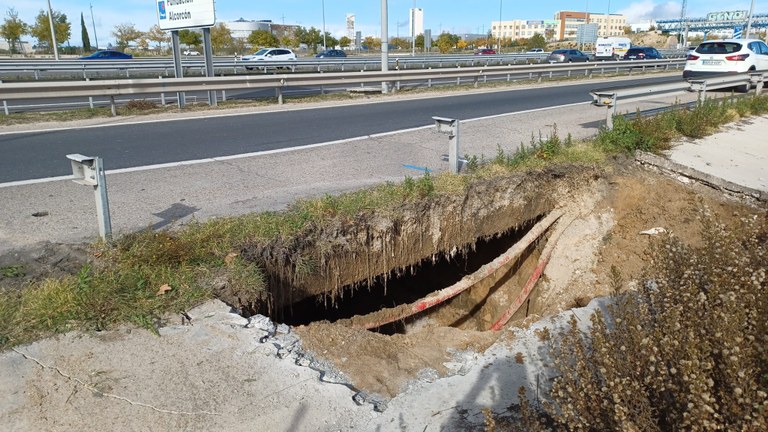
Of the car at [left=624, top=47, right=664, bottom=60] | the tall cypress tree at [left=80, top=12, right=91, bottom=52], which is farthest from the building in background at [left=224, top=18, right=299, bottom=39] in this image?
the car at [left=624, top=47, right=664, bottom=60]

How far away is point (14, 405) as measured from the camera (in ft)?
9.98

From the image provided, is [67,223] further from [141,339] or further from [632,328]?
[632,328]

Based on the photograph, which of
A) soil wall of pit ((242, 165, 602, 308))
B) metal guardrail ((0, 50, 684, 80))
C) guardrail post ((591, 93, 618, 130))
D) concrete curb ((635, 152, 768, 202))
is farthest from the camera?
metal guardrail ((0, 50, 684, 80))

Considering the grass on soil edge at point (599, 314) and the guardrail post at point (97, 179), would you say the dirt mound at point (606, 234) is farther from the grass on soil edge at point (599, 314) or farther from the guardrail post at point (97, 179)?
the guardrail post at point (97, 179)

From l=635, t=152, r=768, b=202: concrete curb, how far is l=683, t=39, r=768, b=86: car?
45.6 feet

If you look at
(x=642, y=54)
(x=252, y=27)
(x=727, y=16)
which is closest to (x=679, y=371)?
(x=642, y=54)

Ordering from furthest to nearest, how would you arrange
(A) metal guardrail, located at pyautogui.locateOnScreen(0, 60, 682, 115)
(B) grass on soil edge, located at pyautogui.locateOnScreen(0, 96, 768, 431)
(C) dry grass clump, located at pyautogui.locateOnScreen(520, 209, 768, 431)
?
(A) metal guardrail, located at pyautogui.locateOnScreen(0, 60, 682, 115)
(B) grass on soil edge, located at pyautogui.locateOnScreen(0, 96, 768, 431)
(C) dry grass clump, located at pyautogui.locateOnScreen(520, 209, 768, 431)

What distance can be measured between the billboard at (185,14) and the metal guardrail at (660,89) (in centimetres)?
1044

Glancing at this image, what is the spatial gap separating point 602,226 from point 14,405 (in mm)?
6742

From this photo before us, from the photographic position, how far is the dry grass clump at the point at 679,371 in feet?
7.63

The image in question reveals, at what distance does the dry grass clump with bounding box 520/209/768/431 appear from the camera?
91.6 inches

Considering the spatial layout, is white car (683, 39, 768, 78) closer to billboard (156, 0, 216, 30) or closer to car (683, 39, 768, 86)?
car (683, 39, 768, 86)

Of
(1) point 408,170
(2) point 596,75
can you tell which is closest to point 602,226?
(1) point 408,170

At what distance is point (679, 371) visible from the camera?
8.70 feet
